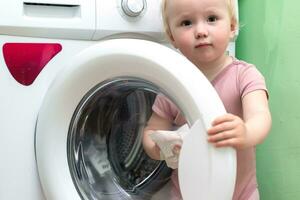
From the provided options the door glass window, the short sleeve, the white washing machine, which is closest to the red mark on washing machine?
the white washing machine

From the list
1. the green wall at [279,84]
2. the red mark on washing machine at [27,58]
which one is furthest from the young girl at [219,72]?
the red mark on washing machine at [27,58]

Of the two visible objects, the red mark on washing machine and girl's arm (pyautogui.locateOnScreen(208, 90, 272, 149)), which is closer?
girl's arm (pyautogui.locateOnScreen(208, 90, 272, 149))

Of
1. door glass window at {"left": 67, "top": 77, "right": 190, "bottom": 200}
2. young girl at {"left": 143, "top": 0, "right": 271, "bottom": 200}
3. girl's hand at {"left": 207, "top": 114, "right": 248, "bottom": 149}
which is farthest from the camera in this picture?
door glass window at {"left": 67, "top": 77, "right": 190, "bottom": 200}

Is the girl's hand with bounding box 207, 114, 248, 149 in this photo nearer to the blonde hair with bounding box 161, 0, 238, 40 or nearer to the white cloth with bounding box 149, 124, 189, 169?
the white cloth with bounding box 149, 124, 189, 169

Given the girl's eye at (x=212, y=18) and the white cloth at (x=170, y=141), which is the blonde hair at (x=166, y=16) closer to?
the girl's eye at (x=212, y=18)

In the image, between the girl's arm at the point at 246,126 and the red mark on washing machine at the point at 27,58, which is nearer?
the girl's arm at the point at 246,126

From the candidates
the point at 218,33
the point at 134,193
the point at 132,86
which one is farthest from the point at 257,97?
the point at 134,193

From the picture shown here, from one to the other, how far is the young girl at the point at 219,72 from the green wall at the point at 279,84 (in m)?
0.10

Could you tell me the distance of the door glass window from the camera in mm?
986

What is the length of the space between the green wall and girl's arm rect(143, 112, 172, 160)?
0.81 feet

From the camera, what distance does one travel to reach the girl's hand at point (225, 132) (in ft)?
2.41

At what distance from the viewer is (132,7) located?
95 centimetres

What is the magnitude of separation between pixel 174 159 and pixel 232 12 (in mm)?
303

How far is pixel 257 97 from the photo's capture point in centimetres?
85
